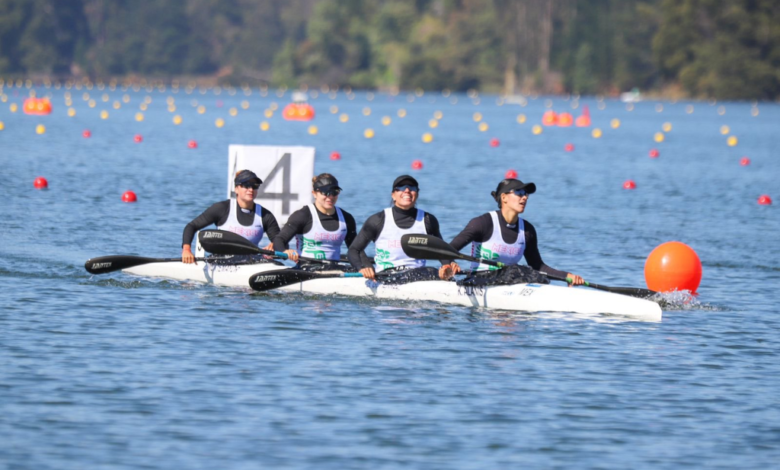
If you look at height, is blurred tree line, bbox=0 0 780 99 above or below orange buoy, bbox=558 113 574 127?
above

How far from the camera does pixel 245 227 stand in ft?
58.0

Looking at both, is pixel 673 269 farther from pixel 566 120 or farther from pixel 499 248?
pixel 566 120

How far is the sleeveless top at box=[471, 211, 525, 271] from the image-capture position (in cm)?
1598

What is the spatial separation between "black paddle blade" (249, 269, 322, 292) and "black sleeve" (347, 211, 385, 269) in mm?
727

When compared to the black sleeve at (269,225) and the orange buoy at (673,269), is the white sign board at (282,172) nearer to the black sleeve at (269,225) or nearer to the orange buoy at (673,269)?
the black sleeve at (269,225)

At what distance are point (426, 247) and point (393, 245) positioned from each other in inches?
30.5

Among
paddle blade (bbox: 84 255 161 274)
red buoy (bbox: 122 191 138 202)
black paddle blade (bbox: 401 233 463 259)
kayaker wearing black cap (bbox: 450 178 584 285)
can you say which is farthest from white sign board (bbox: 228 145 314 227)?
red buoy (bbox: 122 191 138 202)

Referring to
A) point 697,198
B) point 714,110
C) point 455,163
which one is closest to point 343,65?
point 714,110

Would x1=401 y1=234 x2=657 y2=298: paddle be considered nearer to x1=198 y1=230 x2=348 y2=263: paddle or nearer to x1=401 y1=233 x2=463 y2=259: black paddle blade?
x1=401 y1=233 x2=463 y2=259: black paddle blade

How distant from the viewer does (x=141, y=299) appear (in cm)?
1683

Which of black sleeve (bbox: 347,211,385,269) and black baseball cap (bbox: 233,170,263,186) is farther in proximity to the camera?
black baseball cap (bbox: 233,170,263,186)

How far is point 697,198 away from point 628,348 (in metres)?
20.5

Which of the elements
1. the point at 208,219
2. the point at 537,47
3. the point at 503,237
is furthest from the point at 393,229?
the point at 537,47

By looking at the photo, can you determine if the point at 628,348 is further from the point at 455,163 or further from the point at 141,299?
the point at 455,163
